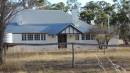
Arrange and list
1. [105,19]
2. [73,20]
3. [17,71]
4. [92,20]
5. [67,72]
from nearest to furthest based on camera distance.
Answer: [17,71], [67,72], [73,20], [105,19], [92,20]

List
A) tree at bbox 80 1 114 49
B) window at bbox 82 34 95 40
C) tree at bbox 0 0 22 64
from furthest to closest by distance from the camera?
window at bbox 82 34 95 40 < tree at bbox 80 1 114 49 < tree at bbox 0 0 22 64

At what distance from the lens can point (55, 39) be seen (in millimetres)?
60219

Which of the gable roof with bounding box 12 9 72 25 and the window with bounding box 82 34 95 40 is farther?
the gable roof with bounding box 12 9 72 25

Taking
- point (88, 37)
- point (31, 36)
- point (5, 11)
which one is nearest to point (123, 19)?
point (88, 37)

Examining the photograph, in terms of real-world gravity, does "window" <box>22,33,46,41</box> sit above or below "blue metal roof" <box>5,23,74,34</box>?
below

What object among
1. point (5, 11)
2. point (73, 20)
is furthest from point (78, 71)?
point (73, 20)

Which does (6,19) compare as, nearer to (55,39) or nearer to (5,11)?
(5,11)

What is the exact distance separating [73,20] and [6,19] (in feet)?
151

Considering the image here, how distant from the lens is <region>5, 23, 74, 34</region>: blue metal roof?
60.0 meters

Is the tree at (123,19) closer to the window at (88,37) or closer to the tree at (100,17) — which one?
the tree at (100,17)

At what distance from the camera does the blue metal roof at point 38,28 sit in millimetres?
59969

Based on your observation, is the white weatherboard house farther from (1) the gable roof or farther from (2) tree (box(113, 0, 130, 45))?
(2) tree (box(113, 0, 130, 45))

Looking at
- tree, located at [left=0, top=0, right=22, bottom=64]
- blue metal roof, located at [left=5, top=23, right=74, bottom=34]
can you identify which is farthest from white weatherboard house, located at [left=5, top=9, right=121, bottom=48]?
tree, located at [left=0, top=0, right=22, bottom=64]

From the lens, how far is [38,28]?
203 feet
